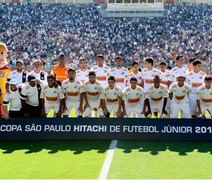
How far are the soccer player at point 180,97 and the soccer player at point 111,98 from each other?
1207mm

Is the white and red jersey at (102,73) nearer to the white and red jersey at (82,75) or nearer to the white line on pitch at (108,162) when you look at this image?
the white and red jersey at (82,75)

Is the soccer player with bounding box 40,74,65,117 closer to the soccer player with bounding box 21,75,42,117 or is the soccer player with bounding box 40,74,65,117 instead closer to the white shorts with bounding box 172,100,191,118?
the soccer player with bounding box 21,75,42,117

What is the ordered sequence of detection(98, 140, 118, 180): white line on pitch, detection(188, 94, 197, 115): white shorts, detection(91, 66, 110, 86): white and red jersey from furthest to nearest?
detection(91, 66, 110, 86): white and red jersey, detection(188, 94, 197, 115): white shorts, detection(98, 140, 118, 180): white line on pitch

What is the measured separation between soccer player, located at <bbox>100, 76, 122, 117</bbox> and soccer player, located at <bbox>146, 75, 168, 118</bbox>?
67 cm

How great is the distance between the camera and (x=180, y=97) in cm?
1080

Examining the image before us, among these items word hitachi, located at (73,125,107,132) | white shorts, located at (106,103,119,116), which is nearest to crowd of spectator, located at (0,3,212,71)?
white shorts, located at (106,103,119,116)

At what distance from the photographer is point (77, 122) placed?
10008 mm

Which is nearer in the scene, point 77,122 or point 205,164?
point 205,164

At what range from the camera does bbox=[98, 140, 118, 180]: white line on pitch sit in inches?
304

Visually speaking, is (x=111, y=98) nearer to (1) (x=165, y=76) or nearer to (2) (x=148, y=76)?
(2) (x=148, y=76)

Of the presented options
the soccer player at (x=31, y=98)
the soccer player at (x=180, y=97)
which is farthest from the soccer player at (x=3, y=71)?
the soccer player at (x=180, y=97)

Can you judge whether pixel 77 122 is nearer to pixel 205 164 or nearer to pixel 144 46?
pixel 205 164

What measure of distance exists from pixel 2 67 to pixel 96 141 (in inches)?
137

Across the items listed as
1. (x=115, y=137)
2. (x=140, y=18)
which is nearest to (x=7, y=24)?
(x=140, y=18)
